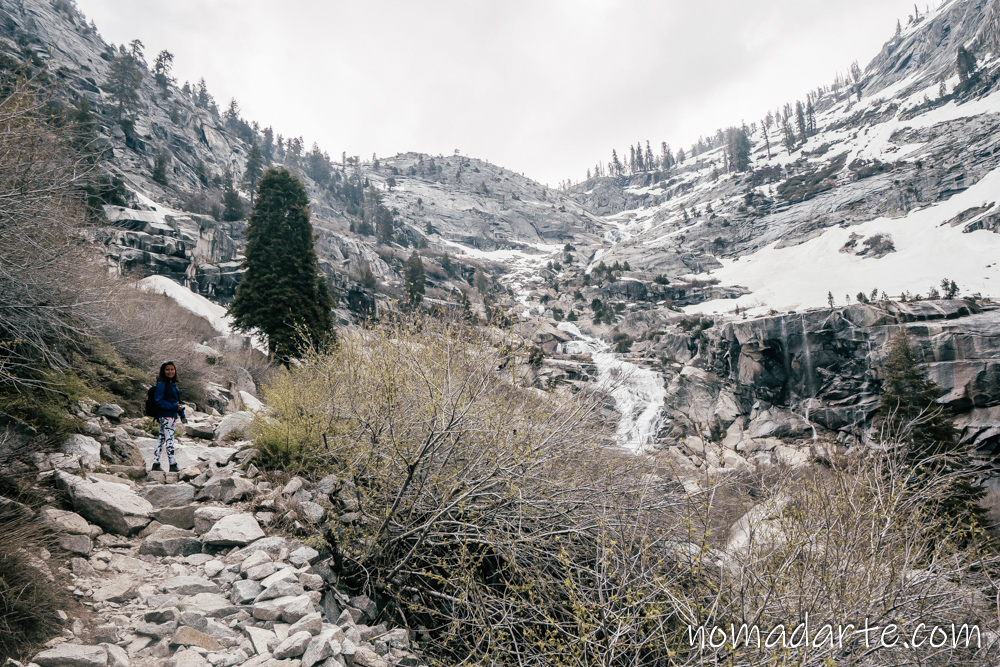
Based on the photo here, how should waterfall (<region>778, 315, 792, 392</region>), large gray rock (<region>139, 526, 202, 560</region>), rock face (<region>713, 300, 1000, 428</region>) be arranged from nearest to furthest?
large gray rock (<region>139, 526, 202, 560</region>)
rock face (<region>713, 300, 1000, 428</region>)
waterfall (<region>778, 315, 792, 392</region>)

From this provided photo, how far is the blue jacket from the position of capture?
648 cm

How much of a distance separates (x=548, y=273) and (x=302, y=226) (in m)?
64.6

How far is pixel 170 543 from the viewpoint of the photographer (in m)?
4.44

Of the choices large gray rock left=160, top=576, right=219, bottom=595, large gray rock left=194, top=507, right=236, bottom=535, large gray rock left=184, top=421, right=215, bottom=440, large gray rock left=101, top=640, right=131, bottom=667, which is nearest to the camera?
large gray rock left=101, top=640, right=131, bottom=667

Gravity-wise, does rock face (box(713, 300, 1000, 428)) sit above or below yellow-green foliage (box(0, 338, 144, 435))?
below

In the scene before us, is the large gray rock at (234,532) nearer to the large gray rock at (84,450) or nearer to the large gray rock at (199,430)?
the large gray rock at (84,450)

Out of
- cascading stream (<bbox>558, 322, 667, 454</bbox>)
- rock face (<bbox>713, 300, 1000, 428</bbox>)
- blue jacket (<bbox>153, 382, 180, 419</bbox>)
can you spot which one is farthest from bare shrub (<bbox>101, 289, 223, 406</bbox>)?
rock face (<bbox>713, 300, 1000, 428</bbox>)

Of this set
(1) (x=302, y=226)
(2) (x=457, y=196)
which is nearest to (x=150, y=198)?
(1) (x=302, y=226)

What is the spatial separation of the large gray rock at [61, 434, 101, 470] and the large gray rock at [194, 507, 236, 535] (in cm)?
171

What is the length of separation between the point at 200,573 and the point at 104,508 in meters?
1.39

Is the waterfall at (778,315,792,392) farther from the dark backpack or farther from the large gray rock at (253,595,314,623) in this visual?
the dark backpack

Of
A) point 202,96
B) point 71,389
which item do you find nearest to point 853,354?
point 71,389

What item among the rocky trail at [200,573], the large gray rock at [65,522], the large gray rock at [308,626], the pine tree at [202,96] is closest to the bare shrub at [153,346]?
the rocky trail at [200,573]

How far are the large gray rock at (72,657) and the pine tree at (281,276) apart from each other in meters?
15.1
